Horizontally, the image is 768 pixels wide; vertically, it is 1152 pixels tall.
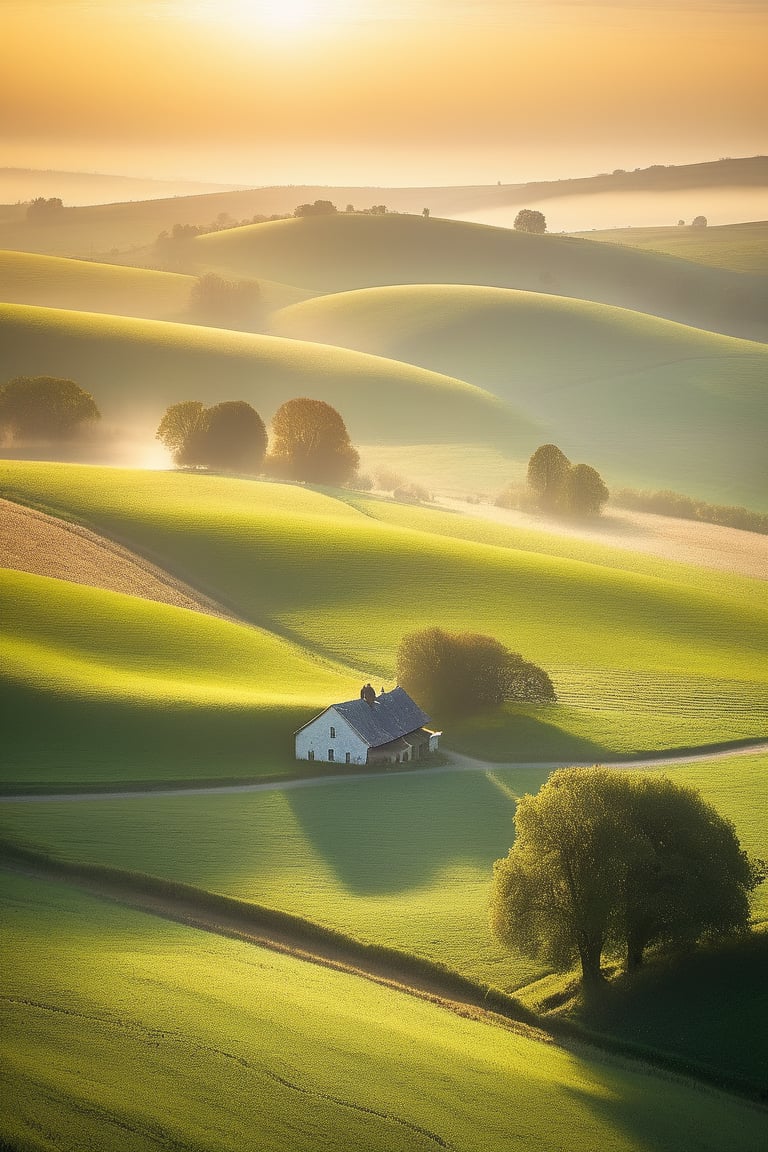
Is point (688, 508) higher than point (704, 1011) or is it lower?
higher

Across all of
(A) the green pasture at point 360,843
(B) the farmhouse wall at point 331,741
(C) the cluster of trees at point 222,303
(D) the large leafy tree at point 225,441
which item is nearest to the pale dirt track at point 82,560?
(B) the farmhouse wall at point 331,741

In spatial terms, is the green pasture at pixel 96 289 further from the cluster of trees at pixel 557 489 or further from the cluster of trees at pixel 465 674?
the cluster of trees at pixel 465 674

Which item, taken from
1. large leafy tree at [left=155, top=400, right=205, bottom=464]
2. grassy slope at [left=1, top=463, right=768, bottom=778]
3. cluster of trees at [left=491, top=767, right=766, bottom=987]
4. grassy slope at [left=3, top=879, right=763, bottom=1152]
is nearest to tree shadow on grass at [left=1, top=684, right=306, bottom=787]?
grassy slope at [left=1, top=463, right=768, bottom=778]

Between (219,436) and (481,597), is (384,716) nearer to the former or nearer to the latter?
(481,597)

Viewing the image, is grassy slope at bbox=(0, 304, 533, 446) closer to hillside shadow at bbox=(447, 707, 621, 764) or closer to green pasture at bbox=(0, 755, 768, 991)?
hillside shadow at bbox=(447, 707, 621, 764)

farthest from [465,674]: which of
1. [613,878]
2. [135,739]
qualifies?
[613,878]
